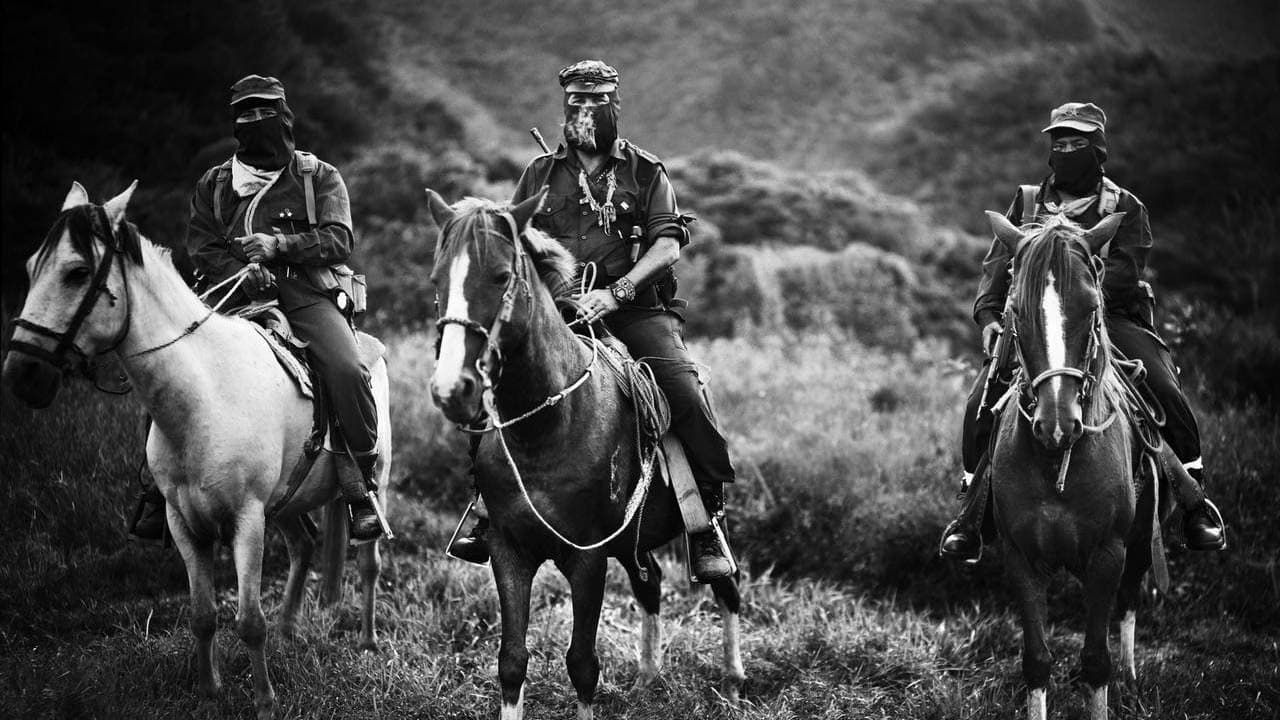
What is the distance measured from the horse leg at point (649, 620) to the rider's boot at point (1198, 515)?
3045 mm

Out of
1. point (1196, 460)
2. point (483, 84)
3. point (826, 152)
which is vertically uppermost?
point (483, 84)

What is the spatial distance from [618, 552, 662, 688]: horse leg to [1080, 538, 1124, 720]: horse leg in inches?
93.9

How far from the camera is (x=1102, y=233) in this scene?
4492mm

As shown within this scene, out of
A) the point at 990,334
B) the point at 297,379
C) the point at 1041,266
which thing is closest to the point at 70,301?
the point at 297,379

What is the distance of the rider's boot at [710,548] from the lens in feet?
16.8

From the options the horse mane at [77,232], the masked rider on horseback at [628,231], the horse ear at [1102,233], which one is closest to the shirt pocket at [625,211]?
the masked rider on horseback at [628,231]

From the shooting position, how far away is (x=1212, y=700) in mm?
5621

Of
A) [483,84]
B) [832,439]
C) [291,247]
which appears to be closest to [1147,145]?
[832,439]

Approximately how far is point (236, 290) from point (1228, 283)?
1231cm

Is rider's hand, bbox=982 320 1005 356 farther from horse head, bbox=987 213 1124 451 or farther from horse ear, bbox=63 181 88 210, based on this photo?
horse ear, bbox=63 181 88 210

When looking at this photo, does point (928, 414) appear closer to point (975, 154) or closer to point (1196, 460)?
point (1196, 460)

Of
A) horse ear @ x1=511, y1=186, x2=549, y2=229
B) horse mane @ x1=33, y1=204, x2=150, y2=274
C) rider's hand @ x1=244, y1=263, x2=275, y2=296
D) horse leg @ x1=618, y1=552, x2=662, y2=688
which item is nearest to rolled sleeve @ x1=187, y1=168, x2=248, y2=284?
rider's hand @ x1=244, y1=263, x2=275, y2=296

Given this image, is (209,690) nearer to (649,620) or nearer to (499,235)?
(649,620)

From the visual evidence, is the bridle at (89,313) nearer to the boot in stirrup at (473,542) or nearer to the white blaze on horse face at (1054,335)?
the boot in stirrup at (473,542)
